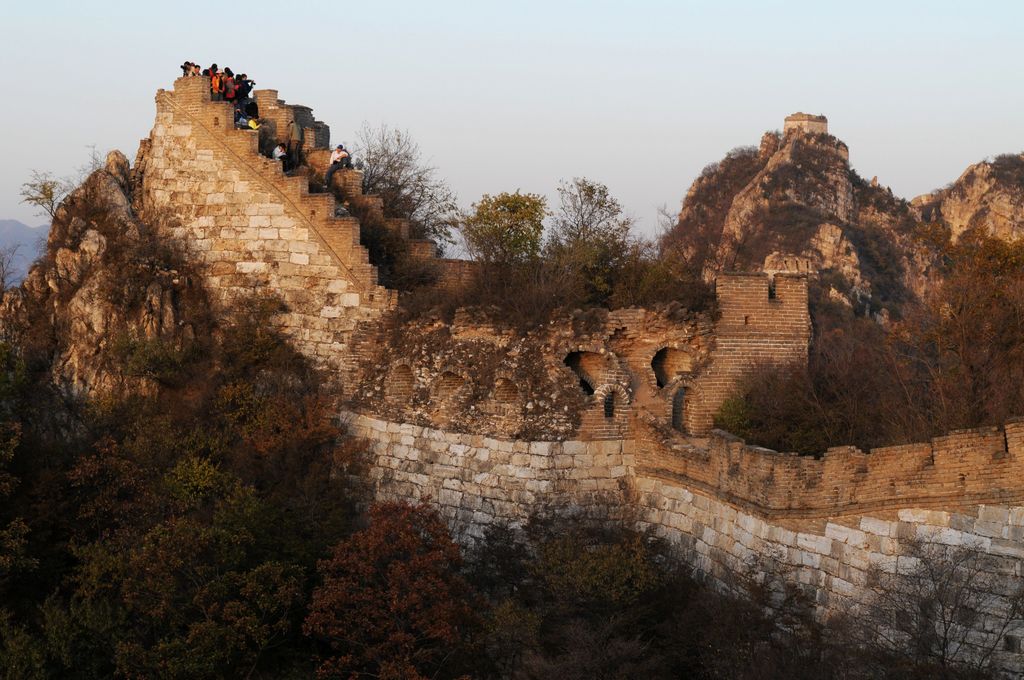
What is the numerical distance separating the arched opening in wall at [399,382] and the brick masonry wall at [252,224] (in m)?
1.19

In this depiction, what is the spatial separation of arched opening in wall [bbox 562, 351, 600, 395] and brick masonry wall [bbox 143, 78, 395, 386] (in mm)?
4373

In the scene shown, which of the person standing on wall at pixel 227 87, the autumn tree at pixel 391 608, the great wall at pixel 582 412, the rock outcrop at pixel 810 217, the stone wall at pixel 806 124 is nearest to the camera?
the great wall at pixel 582 412

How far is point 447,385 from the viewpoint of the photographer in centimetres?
2308

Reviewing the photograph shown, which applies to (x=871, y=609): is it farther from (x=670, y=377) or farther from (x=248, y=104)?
(x=248, y=104)

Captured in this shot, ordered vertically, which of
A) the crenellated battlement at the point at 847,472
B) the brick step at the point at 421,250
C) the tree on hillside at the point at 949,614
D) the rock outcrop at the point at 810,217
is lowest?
the tree on hillside at the point at 949,614

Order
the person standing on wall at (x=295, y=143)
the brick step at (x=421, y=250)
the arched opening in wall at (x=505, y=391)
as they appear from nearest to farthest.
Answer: the arched opening in wall at (x=505, y=391), the brick step at (x=421, y=250), the person standing on wall at (x=295, y=143)

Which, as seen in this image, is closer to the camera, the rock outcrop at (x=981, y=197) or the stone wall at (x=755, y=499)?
the stone wall at (x=755, y=499)

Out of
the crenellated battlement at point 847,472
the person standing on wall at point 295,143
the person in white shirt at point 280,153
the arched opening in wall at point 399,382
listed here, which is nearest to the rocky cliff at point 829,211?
the person standing on wall at point 295,143

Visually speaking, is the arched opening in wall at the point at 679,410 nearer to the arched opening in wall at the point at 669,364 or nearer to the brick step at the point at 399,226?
the arched opening in wall at the point at 669,364

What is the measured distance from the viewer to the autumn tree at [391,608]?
18.3 m

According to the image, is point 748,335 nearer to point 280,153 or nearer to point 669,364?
point 669,364

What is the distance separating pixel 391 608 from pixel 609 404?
577cm

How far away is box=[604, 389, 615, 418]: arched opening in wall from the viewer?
2158cm

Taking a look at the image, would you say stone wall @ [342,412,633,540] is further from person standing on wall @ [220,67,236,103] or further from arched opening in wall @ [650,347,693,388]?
person standing on wall @ [220,67,236,103]
